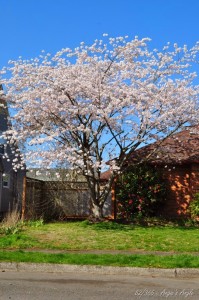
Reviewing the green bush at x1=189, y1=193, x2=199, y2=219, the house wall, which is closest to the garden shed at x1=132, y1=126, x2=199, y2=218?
the house wall

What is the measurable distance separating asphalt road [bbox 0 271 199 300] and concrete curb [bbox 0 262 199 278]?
0.63ft

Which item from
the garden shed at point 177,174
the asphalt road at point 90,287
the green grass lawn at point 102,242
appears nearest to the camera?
the asphalt road at point 90,287

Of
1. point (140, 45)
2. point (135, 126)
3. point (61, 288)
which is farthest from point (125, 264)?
point (140, 45)

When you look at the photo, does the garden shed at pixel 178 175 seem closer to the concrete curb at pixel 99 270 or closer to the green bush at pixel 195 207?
the green bush at pixel 195 207

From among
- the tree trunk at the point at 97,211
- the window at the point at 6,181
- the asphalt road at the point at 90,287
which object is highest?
the window at the point at 6,181

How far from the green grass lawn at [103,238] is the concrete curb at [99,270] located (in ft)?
8.04

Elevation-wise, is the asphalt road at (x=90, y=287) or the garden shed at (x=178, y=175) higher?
the garden shed at (x=178, y=175)

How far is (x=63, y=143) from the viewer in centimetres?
1794

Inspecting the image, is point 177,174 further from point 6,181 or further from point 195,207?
point 6,181

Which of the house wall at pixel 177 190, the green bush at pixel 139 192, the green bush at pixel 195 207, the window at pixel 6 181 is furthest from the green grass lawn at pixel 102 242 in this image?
the window at pixel 6 181

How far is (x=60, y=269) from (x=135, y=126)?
27.2 ft

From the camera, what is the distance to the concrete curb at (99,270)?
964 centimetres

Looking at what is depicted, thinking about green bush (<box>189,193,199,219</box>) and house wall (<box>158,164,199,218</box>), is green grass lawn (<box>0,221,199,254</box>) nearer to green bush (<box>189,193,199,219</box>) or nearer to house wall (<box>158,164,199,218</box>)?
green bush (<box>189,193,199,219</box>)

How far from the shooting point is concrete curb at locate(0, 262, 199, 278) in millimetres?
9641
